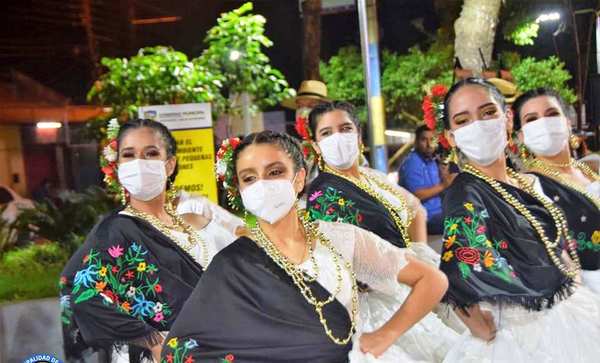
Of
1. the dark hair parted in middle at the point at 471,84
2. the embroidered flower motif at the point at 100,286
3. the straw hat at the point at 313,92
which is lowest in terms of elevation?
the embroidered flower motif at the point at 100,286

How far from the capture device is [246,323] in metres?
2.29

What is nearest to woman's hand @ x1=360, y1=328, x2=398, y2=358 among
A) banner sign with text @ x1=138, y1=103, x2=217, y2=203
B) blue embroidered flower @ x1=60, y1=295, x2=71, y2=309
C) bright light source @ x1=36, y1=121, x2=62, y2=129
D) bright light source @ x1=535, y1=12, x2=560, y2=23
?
blue embroidered flower @ x1=60, y1=295, x2=71, y2=309

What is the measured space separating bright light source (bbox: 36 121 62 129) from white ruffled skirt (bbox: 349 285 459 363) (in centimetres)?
861

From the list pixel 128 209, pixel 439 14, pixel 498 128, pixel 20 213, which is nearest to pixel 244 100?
pixel 20 213

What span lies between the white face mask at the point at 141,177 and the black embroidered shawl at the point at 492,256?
4.54ft

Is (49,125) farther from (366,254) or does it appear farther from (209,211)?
(366,254)

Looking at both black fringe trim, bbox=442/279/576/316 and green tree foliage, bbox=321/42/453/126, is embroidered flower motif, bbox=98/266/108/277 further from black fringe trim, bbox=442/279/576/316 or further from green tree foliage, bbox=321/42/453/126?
green tree foliage, bbox=321/42/453/126

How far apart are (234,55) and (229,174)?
4.62 metres

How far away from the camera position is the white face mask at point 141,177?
3.26 meters

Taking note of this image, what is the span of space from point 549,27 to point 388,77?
8.41ft

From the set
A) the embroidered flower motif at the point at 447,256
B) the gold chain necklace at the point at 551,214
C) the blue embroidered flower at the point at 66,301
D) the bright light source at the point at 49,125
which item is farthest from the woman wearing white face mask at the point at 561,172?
the bright light source at the point at 49,125

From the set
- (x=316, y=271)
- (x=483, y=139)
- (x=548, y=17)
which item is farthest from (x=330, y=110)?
(x=548, y=17)

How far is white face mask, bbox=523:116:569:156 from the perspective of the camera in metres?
3.25

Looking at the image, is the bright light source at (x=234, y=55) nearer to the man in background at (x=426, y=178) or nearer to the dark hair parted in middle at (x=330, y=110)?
the man in background at (x=426, y=178)
